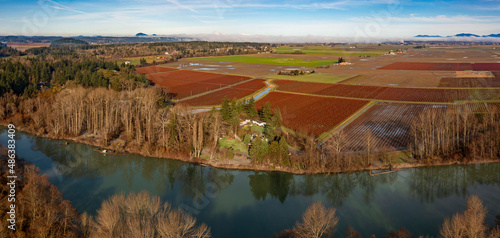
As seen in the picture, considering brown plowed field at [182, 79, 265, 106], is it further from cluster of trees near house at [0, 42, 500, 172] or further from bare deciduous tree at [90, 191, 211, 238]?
bare deciduous tree at [90, 191, 211, 238]

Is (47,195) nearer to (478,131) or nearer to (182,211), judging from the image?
(182,211)

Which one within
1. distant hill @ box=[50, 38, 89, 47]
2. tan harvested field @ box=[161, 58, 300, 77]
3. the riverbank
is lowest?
the riverbank

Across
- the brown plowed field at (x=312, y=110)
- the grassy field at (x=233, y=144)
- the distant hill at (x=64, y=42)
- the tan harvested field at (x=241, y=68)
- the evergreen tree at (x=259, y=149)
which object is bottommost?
the grassy field at (x=233, y=144)

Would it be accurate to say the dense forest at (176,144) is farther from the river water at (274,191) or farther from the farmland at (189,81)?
the farmland at (189,81)

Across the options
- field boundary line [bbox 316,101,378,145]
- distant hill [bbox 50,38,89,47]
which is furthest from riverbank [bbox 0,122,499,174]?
distant hill [bbox 50,38,89,47]

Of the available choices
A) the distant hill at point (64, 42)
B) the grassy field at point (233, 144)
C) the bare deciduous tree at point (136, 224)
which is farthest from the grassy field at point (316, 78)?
the distant hill at point (64, 42)

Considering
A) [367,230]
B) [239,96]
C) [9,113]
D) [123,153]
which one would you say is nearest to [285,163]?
[367,230]

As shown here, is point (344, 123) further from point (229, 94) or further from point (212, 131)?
point (229, 94)
